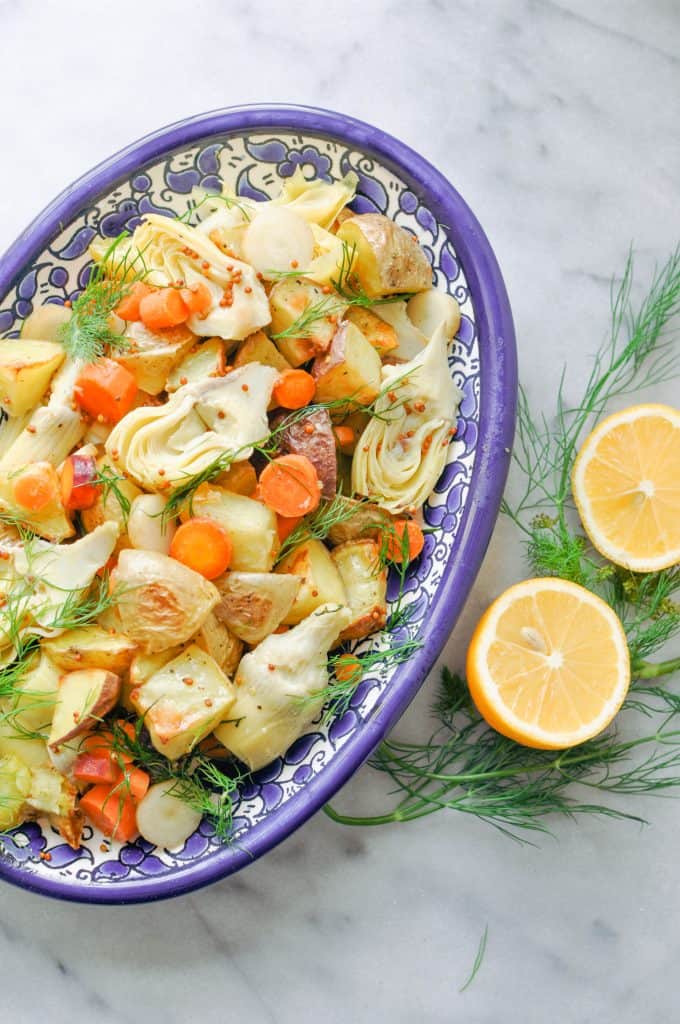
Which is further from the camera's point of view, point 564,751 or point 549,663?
point 564,751

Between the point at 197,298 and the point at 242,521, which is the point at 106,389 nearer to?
the point at 197,298

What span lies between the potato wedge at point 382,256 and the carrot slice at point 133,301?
48 centimetres

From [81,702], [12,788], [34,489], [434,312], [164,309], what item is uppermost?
[434,312]

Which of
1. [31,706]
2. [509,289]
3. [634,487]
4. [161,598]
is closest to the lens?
[161,598]

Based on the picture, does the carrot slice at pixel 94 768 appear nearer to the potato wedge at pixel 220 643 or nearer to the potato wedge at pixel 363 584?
the potato wedge at pixel 220 643

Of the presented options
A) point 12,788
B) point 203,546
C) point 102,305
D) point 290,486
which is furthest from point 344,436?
point 12,788

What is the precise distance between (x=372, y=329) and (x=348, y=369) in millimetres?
181

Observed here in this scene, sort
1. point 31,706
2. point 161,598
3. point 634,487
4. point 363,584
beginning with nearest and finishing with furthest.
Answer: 1. point 161,598
2. point 31,706
3. point 363,584
4. point 634,487

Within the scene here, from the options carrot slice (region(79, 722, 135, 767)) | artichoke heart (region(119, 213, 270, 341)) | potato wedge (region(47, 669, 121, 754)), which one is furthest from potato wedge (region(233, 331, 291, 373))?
carrot slice (region(79, 722, 135, 767))

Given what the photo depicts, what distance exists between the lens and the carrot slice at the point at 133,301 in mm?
2352

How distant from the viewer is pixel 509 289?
2.78m

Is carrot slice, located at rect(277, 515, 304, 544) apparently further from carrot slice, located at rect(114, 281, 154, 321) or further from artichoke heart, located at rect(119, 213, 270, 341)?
carrot slice, located at rect(114, 281, 154, 321)

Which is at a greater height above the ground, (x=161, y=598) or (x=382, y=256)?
(x=382, y=256)

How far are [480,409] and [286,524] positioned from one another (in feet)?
1.75
